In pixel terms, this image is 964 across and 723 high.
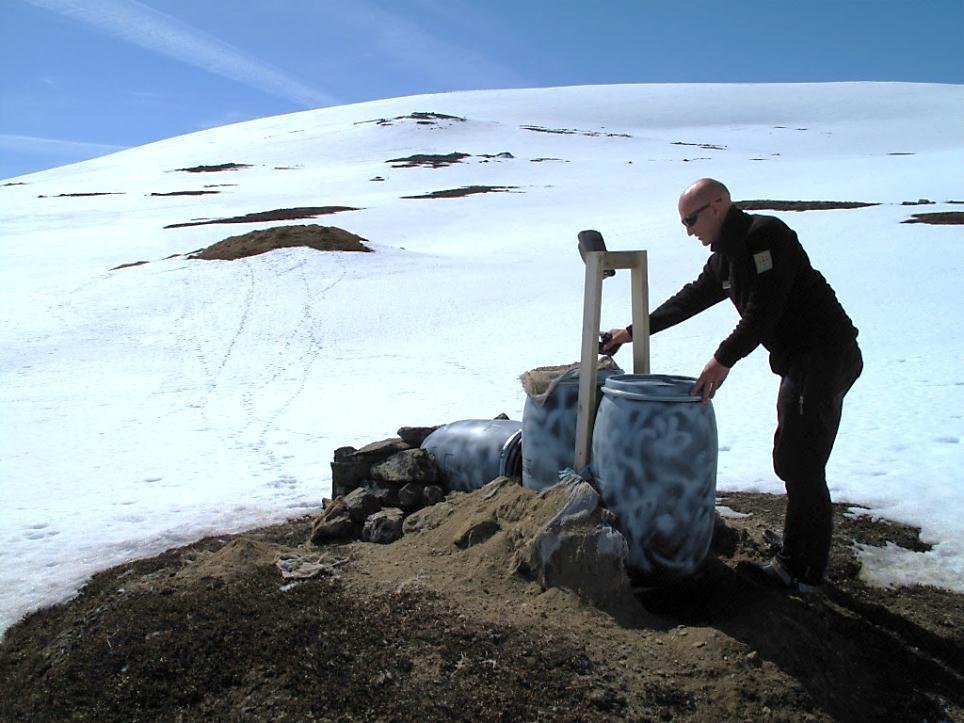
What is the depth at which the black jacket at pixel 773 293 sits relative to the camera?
3133 mm

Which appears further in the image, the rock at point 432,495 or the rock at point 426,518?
the rock at point 432,495

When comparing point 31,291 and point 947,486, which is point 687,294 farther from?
point 31,291

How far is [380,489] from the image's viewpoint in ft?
15.9

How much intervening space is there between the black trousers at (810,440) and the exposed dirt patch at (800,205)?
20.7m

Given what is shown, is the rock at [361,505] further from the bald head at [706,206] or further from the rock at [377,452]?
the bald head at [706,206]

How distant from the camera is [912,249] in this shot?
1578 centimetres

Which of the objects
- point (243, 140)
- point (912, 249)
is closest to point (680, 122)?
point (243, 140)

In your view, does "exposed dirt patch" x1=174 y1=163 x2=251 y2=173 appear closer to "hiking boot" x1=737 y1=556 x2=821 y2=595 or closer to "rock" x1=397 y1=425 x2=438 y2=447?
"rock" x1=397 y1=425 x2=438 y2=447

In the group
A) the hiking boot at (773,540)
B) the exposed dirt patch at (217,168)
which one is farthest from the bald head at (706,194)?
the exposed dirt patch at (217,168)

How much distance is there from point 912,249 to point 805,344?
48.2 ft

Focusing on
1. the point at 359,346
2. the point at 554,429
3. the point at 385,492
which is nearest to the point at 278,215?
the point at 359,346

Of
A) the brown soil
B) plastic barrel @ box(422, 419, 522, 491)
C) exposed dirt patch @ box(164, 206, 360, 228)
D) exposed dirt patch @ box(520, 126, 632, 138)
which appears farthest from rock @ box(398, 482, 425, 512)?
exposed dirt patch @ box(520, 126, 632, 138)

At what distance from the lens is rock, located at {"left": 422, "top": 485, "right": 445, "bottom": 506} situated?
4660 millimetres

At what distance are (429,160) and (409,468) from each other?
152ft
